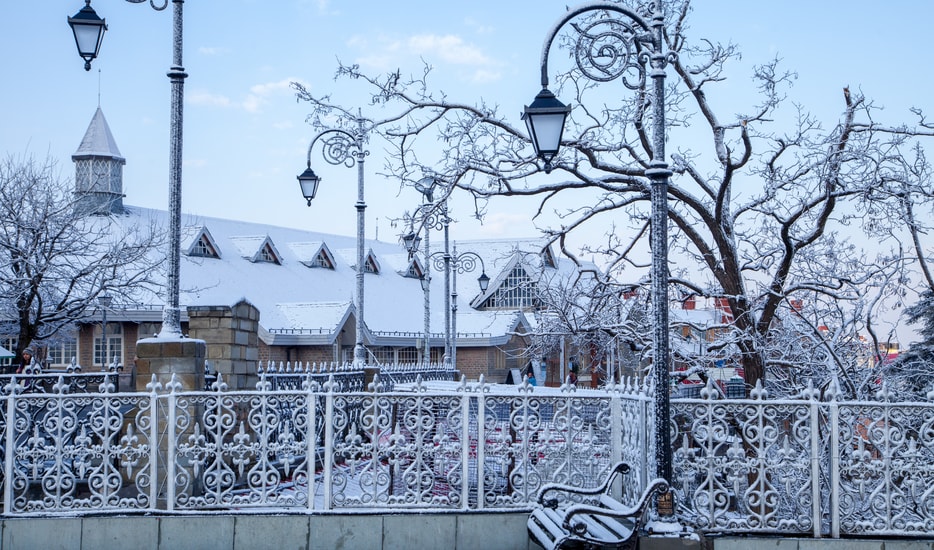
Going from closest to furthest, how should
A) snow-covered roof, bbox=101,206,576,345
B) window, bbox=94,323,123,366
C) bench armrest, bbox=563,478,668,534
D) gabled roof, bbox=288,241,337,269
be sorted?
bench armrest, bbox=563,478,668,534 → window, bbox=94,323,123,366 → snow-covered roof, bbox=101,206,576,345 → gabled roof, bbox=288,241,337,269

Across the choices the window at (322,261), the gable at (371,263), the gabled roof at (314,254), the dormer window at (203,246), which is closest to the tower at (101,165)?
the dormer window at (203,246)

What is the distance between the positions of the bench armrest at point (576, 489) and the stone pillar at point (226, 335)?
6705mm

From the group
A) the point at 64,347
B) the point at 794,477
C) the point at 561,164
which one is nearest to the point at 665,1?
the point at 561,164

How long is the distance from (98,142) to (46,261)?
→ 54.5 feet

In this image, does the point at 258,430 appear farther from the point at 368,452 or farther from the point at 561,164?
the point at 561,164

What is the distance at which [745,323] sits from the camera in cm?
1322

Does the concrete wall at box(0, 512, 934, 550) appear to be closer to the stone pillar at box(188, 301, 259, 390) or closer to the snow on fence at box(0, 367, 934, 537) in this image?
the snow on fence at box(0, 367, 934, 537)

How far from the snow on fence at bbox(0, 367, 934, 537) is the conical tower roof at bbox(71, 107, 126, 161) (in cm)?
3578

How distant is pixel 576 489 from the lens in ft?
27.8

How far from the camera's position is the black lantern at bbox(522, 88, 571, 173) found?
782cm

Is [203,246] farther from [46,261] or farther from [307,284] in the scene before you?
[46,261]

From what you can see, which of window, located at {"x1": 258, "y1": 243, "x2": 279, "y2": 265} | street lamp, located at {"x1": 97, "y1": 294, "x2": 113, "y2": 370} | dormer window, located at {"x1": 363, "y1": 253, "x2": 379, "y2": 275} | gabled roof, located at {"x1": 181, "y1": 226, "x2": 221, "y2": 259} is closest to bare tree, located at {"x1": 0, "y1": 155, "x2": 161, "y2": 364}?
street lamp, located at {"x1": 97, "y1": 294, "x2": 113, "y2": 370}

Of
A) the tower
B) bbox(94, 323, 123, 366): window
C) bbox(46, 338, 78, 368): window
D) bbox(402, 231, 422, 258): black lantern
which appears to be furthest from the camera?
the tower

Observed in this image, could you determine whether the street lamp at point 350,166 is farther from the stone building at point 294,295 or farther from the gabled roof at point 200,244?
the gabled roof at point 200,244
